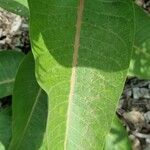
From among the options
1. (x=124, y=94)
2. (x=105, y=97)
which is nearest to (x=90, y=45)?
(x=105, y=97)

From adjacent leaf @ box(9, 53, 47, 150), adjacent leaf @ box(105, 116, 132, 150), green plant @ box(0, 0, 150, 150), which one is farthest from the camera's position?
adjacent leaf @ box(105, 116, 132, 150)

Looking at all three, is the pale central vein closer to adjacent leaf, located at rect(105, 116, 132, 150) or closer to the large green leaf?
the large green leaf

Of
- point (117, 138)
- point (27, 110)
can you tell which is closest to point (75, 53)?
point (27, 110)

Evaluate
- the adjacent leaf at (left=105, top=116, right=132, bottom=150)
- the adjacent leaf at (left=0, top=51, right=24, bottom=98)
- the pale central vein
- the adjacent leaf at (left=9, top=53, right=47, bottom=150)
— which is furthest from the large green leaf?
the adjacent leaf at (left=0, top=51, right=24, bottom=98)

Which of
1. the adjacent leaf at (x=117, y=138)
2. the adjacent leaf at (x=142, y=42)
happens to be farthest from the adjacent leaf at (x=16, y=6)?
the adjacent leaf at (x=117, y=138)

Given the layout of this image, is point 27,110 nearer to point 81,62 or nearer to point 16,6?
point 16,6

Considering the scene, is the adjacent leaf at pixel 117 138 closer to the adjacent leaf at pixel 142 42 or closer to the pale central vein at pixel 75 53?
the adjacent leaf at pixel 142 42
